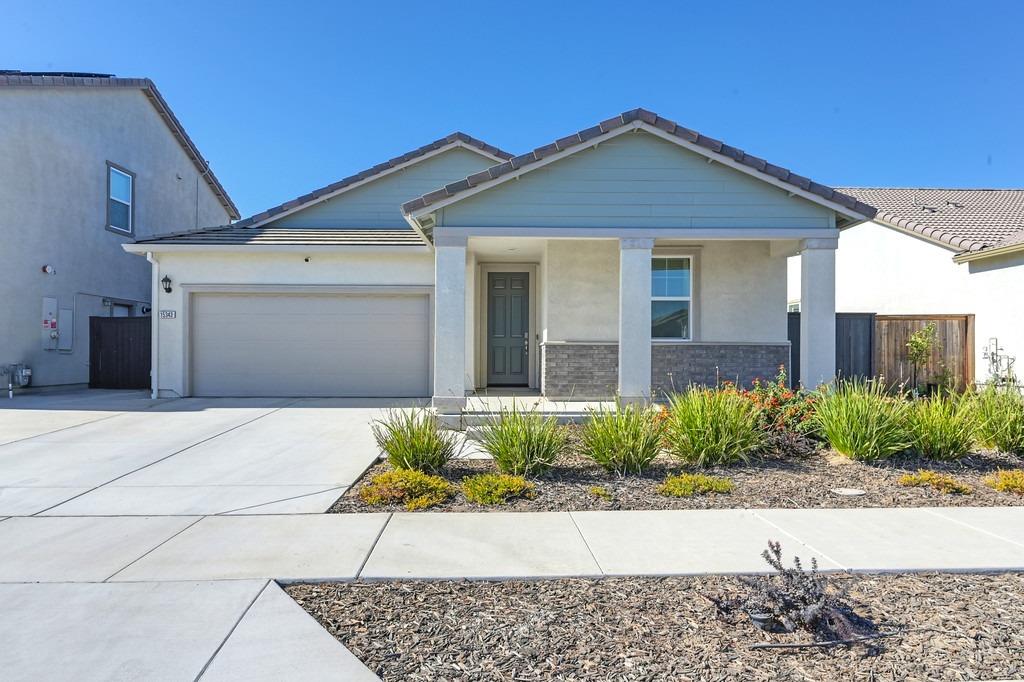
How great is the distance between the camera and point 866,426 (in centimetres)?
723

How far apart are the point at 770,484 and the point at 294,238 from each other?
35.7 ft

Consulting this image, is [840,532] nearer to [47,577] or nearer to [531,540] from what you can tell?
[531,540]

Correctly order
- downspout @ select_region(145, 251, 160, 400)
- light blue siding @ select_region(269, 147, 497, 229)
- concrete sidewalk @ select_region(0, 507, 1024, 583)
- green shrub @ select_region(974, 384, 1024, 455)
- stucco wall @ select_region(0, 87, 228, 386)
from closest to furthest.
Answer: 1. concrete sidewalk @ select_region(0, 507, 1024, 583)
2. green shrub @ select_region(974, 384, 1024, 455)
3. downspout @ select_region(145, 251, 160, 400)
4. stucco wall @ select_region(0, 87, 228, 386)
5. light blue siding @ select_region(269, 147, 497, 229)

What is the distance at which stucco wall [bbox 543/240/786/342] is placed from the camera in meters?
11.4

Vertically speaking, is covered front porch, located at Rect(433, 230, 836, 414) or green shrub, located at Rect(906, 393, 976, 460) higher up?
covered front porch, located at Rect(433, 230, 836, 414)

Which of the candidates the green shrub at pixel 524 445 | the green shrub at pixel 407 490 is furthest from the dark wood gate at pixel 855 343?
the green shrub at pixel 407 490

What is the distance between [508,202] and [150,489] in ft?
19.8

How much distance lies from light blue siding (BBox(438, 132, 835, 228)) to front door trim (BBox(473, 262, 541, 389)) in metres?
3.55

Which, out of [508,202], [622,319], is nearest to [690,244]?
[622,319]

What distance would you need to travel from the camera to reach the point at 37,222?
14.9m

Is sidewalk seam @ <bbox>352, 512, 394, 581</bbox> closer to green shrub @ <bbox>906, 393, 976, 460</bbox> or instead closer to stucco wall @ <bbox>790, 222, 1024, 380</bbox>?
green shrub @ <bbox>906, 393, 976, 460</bbox>

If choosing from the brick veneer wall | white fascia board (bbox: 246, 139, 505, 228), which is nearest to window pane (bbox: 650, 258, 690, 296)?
the brick veneer wall

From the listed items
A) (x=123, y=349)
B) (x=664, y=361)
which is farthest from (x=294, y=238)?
(x=664, y=361)

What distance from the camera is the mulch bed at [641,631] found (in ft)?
9.95
